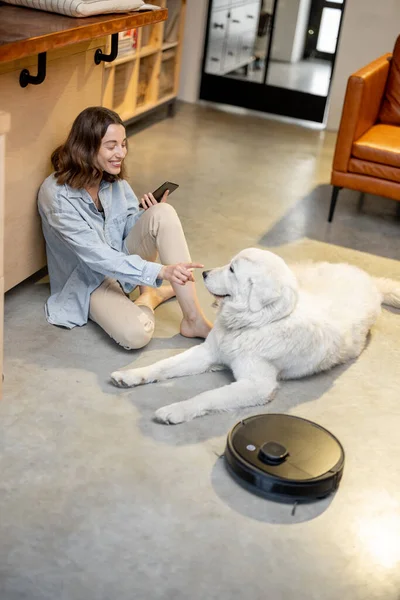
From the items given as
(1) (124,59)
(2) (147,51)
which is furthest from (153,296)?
(2) (147,51)

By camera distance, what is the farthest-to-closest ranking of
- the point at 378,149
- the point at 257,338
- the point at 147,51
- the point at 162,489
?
the point at 147,51 → the point at 378,149 → the point at 257,338 → the point at 162,489

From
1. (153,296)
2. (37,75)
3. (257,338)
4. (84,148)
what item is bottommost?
(153,296)

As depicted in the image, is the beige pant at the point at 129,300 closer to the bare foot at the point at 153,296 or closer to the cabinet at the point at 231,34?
the bare foot at the point at 153,296

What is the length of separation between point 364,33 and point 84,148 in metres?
3.62

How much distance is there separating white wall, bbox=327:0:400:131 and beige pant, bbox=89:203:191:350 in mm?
3403

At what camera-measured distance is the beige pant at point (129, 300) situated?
9.50 ft

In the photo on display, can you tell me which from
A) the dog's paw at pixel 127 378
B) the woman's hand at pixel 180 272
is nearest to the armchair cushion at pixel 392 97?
the woman's hand at pixel 180 272

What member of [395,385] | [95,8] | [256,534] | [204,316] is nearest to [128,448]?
[256,534]

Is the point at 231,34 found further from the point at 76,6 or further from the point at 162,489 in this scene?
the point at 162,489

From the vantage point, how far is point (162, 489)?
7.34 ft

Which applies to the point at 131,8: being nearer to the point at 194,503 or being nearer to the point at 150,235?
the point at 150,235

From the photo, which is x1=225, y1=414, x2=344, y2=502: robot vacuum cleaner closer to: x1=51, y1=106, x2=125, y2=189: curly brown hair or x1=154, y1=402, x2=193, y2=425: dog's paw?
x1=154, y1=402, x2=193, y2=425: dog's paw

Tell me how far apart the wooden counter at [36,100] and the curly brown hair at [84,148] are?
0.14 meters

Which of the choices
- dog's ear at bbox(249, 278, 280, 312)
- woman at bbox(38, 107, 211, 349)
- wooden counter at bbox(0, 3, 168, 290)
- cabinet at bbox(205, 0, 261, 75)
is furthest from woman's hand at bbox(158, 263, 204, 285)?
cabinet at bbox(205, 0, 261, 75)
